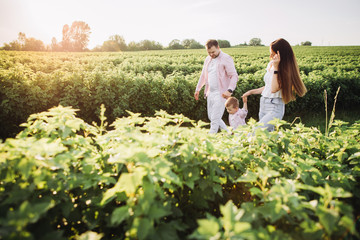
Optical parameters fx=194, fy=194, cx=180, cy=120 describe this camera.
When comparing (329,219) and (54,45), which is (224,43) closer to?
(54,45)

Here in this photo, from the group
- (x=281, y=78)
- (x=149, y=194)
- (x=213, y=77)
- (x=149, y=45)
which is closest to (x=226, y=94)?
(x=213, y=77)

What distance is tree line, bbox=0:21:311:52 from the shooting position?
237 feet

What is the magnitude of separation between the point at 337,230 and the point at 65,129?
1815 mm

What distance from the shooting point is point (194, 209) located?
1544 mm

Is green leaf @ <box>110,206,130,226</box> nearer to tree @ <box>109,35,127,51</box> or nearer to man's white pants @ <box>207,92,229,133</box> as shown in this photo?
man's white pants @ <box>207,92,229,133</box>

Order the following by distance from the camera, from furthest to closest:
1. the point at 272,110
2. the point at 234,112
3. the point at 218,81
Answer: the point at 218,81 < the point at 234,112 < the point at 272,110

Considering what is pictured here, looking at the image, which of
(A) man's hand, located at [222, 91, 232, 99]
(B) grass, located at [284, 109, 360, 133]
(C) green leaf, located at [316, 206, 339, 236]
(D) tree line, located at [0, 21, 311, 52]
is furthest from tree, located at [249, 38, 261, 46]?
(C) green leaf, located at [316, 206, 339, 236]

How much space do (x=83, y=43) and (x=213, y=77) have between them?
9757cm

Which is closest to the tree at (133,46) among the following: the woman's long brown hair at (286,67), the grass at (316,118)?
the grass at (316,118)

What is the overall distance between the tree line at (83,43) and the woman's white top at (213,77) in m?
72.9

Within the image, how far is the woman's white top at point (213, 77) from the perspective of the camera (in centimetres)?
500

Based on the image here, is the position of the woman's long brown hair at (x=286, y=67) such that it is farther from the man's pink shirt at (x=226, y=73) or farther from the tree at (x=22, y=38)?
the tree at (x=22, y=38)

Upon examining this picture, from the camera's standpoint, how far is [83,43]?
85.9 metres

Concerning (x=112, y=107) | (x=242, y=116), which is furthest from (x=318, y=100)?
(x=112, y=107)
